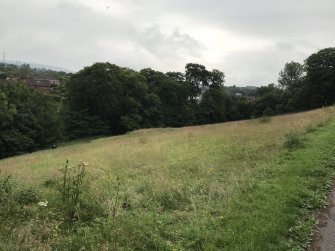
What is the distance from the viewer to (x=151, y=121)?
7156cm

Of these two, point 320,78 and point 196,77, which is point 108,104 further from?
point 320,78

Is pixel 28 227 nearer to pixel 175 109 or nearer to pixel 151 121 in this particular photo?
pixel 151 121

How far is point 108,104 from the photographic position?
63.8 m

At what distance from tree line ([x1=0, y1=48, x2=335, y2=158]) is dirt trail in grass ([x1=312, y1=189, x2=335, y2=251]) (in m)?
50.4

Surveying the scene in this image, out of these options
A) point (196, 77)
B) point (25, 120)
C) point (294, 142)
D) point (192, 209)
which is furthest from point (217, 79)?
point (192, 209)

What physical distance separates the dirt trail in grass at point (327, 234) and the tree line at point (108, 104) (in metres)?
50.4

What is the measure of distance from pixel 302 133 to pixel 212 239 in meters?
10.7

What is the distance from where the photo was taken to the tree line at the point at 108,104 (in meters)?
58.1

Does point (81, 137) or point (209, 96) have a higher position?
point (209, 96)

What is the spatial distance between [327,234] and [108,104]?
5848 centimetres

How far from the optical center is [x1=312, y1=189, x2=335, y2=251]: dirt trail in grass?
6.16 m

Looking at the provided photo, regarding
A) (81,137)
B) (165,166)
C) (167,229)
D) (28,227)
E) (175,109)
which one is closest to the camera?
(28,227)

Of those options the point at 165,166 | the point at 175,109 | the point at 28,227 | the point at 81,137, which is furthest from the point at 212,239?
the point at 175,109

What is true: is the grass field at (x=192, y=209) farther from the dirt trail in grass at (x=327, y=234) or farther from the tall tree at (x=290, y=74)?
the tall tree at (x=290, y=74)
